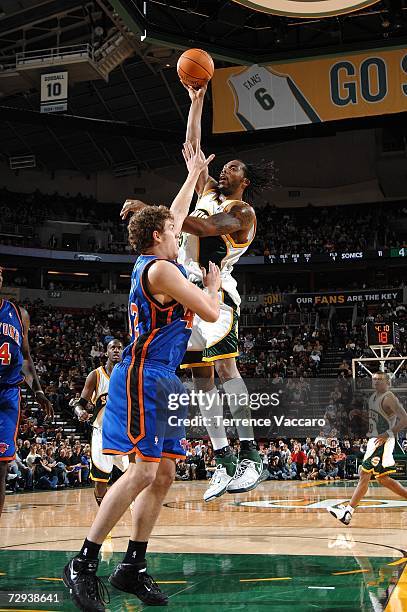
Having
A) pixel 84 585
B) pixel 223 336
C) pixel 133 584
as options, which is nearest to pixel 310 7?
pixel 223 336

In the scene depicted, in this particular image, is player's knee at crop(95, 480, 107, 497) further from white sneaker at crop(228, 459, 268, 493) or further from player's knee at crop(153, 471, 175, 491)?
player's knee at crop(153, 471, 175, 491)

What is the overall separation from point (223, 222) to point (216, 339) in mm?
949

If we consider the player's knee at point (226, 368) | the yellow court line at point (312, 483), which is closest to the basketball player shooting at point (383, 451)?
the player's knee at point (226, 368)

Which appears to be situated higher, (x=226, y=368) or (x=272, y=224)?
(x=272, y=224)

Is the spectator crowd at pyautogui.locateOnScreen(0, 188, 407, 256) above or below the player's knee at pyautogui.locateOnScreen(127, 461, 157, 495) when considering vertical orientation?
above

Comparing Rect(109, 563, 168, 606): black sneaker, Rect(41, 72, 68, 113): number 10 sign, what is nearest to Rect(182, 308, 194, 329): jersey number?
Rect(109, 563, 168, 606): black sneaker

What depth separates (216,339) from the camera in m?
5.30

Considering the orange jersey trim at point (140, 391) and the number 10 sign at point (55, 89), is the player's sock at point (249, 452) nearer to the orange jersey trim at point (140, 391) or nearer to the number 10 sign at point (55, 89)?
the orange jersey trim at point (140, 391)

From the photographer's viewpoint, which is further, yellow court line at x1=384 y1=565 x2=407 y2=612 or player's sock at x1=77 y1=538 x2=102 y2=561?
yellow court line at x1=384 y1=565 x2=407 y2=612

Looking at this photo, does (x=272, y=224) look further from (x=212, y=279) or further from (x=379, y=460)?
(x=212, y=279)

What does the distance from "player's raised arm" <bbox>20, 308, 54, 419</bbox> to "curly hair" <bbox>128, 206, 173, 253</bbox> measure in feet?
6.60

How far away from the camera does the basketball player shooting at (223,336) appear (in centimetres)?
514

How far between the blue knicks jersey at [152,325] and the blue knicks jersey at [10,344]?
1.89 metres

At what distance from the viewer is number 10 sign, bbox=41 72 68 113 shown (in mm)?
23391
